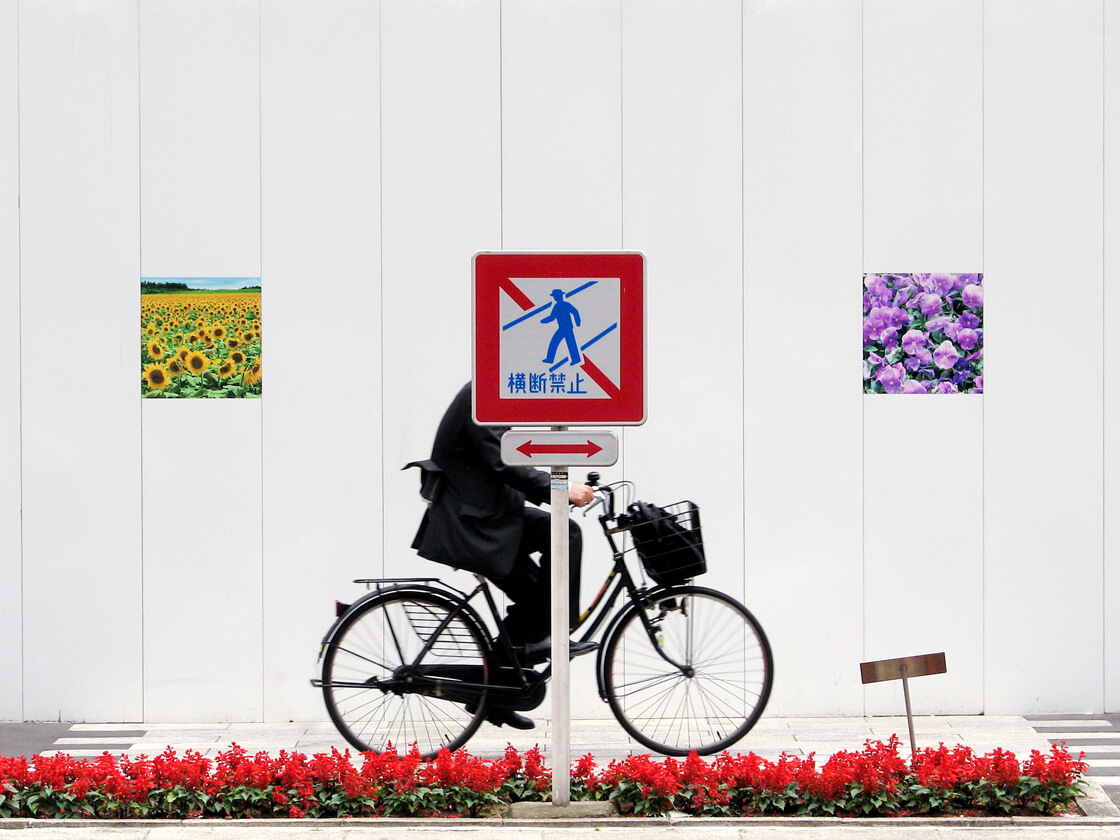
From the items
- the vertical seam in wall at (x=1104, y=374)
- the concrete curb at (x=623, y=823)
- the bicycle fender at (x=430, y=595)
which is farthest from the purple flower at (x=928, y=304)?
the bicycle fender at (x=430, y=595)

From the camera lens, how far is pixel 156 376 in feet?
22.7

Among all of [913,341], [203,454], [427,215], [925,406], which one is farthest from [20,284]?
[925,406]

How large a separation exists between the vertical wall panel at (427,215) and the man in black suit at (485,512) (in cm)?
130

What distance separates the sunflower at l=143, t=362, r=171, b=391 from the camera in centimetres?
690

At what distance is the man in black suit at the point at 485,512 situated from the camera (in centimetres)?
548

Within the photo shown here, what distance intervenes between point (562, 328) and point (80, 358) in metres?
3.30

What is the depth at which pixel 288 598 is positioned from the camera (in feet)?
22.6

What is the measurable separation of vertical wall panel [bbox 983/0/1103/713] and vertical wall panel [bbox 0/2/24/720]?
5.41 meters

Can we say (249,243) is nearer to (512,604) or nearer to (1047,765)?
(512,604)

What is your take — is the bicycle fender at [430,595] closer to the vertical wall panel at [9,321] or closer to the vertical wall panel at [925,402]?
the vertical wall panel at [9,321]

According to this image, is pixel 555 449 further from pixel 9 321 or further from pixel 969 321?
pixel 9 321

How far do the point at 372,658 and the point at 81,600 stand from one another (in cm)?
221

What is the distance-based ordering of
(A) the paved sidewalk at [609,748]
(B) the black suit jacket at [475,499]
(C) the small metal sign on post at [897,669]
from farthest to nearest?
(B) the black suit jacket at [475,499], (C) the small metal sign on post at [897,669], (A) the paved sidewalk at [609,748]

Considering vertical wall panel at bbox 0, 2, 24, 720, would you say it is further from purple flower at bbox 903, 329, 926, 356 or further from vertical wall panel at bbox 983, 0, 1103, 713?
vertical wall panel at bbox 983, 0, 1103, 713
